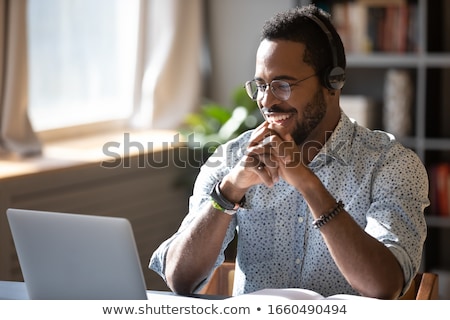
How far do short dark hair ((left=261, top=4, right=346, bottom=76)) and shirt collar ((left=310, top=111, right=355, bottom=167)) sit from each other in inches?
6.2

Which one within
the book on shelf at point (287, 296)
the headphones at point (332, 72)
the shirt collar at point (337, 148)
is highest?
the headphones at point (332, 72)

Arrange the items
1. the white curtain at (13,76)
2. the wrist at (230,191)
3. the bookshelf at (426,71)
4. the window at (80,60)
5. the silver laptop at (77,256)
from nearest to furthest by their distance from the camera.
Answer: the silver laptop at (77,256) < the wrist at (230,191) < the white curtain at (13,76) < the window at (80,60) < the bookshelf at (426,71)

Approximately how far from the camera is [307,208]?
6.33ft

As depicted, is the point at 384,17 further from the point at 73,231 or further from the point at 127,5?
the point at 73,231

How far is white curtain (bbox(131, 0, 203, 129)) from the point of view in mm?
4078

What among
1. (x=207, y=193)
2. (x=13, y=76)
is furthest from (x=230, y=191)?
(x=13, y=76)

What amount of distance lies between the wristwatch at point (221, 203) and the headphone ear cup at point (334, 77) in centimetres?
37

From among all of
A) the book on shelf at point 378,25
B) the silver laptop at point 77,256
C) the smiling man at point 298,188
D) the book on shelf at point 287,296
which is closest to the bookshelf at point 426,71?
the book on shelf at point 378,25

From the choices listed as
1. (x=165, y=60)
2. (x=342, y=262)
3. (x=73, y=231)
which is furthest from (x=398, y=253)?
(x=165, y=60)

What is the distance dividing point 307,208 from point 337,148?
16cm

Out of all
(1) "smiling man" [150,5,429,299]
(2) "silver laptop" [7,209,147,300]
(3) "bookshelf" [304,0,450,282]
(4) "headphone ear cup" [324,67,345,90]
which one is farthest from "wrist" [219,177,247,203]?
(3) "bookshelf" [304,0,450,282]

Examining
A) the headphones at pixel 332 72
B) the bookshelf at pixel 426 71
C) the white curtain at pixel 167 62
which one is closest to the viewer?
the headphones at pixel 332 72

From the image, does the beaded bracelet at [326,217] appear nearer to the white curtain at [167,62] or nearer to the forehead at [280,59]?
the forehead at [280,59]

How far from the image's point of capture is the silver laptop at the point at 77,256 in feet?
4.33
